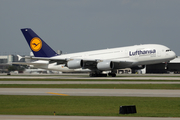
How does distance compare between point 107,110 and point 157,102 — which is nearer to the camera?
point 107,110

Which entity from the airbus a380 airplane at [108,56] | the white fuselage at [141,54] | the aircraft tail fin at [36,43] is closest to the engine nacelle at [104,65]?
the airbus a380 airplane at [108,56]

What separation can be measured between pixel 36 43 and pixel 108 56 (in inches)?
644

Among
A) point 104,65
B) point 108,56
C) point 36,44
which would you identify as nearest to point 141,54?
point 108,56

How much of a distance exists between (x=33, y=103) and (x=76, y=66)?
115 feet

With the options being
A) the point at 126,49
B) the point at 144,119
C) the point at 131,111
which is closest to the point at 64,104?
the point at 131,111

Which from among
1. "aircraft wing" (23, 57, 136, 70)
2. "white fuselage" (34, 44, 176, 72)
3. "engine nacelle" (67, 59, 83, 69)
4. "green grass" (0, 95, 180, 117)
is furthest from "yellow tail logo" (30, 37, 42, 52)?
"green grass" (0, 95, 180, 117)

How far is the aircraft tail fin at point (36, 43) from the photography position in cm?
6041

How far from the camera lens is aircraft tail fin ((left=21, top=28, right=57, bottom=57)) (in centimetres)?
6041

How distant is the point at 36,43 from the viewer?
199ft

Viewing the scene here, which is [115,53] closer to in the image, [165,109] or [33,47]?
[33,47]

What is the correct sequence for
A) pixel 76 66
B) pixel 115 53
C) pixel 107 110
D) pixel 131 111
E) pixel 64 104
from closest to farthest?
pixel 131 111 → pixel 107 110 → pixel 64 104 → pixel 76 66 → pixel 115 53

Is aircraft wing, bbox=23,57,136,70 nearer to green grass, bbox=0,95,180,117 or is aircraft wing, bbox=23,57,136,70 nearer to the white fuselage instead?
the white fuselage

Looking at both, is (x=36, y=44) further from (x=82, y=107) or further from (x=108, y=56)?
(x=82, y=107)

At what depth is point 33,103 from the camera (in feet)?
62.5
